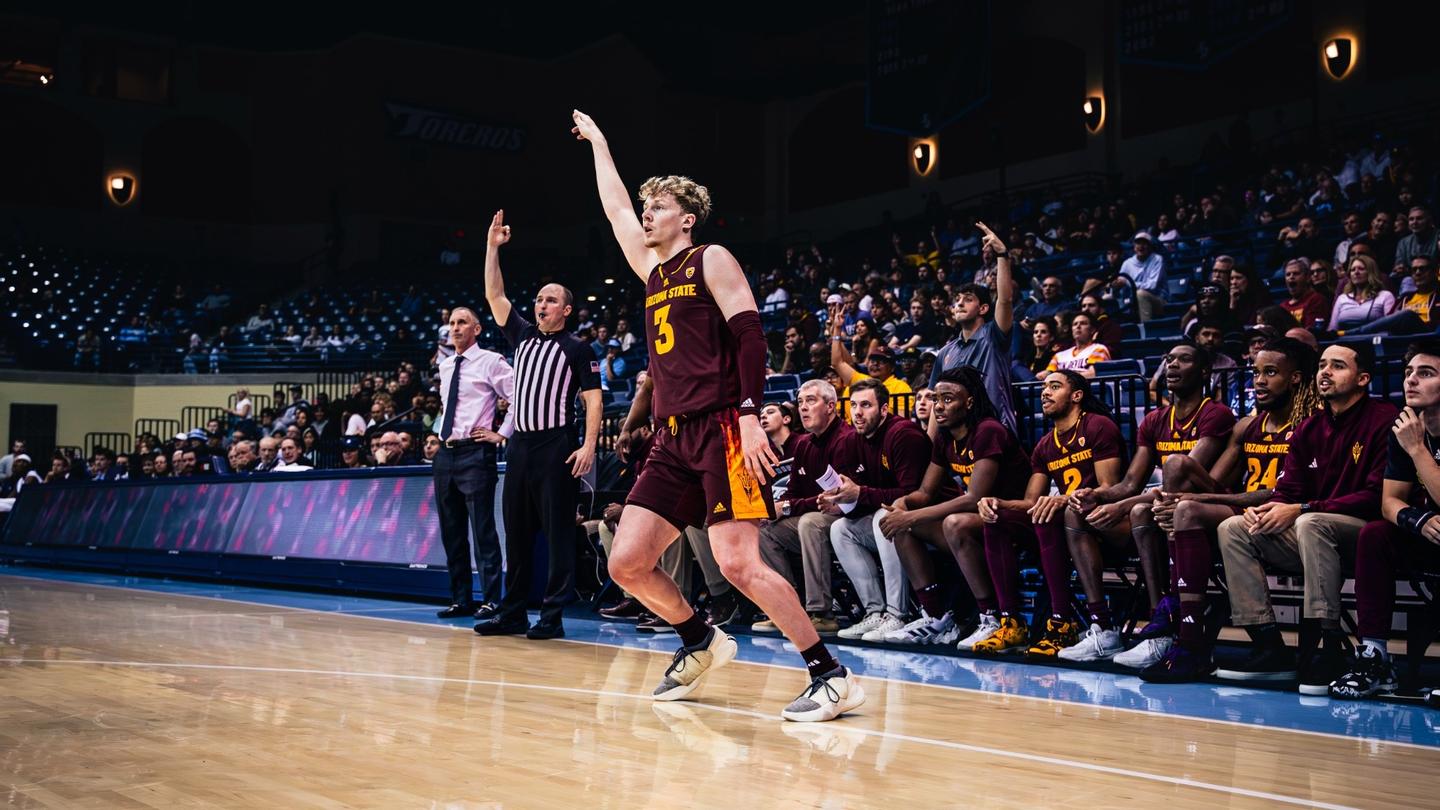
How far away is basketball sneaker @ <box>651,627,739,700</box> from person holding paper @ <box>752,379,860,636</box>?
2.34m

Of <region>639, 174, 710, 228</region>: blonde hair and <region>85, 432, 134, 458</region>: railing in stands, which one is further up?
<region>639, 174, 710, 228</region>: blonde hair

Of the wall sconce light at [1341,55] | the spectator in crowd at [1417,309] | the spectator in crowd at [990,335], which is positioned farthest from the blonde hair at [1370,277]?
the wall sconce light at [1341,55]

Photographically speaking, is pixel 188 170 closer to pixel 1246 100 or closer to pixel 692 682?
pixel 1246 100

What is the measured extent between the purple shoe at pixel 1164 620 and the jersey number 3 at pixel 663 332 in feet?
8.45

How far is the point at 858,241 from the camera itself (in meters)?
25.2

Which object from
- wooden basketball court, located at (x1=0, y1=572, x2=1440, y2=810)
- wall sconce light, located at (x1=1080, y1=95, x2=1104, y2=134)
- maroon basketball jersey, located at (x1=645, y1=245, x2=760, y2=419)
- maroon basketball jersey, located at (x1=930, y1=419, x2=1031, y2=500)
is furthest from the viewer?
wall sconce light, located at (x1=1080, y1=95, x2=1104, y2=134)

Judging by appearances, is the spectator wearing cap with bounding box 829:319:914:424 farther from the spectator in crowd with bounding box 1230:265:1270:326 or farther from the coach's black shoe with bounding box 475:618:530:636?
the coach's black shoe with bounding box 475:618:530:636

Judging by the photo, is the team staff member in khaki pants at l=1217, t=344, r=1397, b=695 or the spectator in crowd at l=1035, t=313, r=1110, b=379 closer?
the team staff member in khaki pants at l=1217, t=344, r=1397, b=695

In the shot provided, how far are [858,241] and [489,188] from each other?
36.0 feet

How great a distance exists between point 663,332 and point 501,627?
311 cm

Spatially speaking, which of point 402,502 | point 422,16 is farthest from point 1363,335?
point 422,16

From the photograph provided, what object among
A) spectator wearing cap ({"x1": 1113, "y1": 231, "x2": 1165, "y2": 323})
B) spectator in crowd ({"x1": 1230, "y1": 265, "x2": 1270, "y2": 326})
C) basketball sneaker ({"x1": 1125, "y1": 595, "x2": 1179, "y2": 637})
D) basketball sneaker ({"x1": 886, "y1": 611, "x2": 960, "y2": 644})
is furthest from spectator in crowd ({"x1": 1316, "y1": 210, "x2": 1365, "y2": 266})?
basketball sneaker ({"x1": 1125, "y1": 595, "x2": 1179, "y2": 637})

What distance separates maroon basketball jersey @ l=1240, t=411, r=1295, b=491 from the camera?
5.54m

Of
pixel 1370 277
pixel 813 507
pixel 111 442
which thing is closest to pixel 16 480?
pixel 111 442
